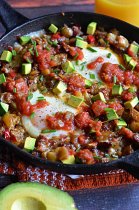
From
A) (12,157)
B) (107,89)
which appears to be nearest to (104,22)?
(107,89)

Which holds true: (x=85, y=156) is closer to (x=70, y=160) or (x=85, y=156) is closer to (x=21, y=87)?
(x=70, y=160)

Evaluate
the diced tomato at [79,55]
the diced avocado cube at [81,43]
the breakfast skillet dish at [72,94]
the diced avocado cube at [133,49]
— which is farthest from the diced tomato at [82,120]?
the diced avocado cube at [133,49]

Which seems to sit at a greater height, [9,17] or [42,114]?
[9,17]

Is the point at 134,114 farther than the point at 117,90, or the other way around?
the point at 117,90

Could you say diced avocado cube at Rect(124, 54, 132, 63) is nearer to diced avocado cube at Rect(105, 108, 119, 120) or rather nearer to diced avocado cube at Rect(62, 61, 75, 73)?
diced avocado cube at Rect(62, 61, 75, 73)

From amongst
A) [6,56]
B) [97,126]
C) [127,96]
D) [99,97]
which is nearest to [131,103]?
[127,96]

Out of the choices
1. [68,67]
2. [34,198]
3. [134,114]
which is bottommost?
[34,198]

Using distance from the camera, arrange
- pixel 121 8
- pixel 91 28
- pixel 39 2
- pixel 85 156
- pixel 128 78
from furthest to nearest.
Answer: pixel 39 2 → pixel 121 8 → pixel 91 28 → pixel 128 78 → pixel 85 156

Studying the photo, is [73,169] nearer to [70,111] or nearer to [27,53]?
[70,111]
